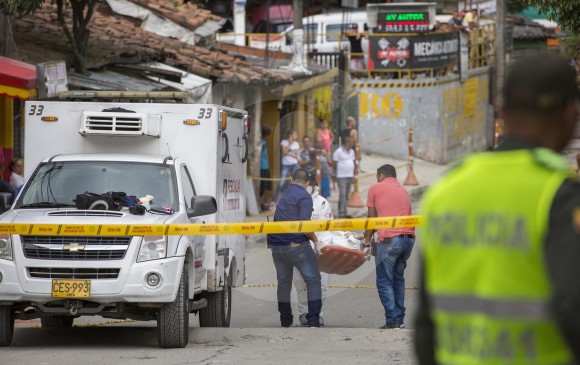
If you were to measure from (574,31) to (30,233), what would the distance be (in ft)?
19.9

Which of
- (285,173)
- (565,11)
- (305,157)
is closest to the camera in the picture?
(565,11)

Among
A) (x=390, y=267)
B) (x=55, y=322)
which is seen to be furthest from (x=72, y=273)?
(x=390, y=267)

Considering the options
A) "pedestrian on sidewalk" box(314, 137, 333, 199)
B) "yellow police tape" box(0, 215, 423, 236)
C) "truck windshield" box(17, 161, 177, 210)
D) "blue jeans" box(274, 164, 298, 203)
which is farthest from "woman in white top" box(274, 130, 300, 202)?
"yellow police tape" box(0, 215, 423, 236)

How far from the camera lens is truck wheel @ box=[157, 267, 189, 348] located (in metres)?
11.1

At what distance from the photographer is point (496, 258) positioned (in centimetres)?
315

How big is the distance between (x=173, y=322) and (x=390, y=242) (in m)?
2.95

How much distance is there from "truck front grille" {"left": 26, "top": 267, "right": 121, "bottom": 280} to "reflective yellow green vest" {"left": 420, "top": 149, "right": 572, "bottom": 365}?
780 cm

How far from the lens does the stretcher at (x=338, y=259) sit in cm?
1359

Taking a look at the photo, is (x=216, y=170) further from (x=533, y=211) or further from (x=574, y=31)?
(x=533, y=211)

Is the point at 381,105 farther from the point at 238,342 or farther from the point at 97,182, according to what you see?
the point at 238,342

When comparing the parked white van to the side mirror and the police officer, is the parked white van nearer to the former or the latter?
the side mirror

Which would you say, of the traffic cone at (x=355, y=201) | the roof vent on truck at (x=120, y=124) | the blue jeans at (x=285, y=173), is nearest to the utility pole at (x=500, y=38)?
the traffic cone at (x=355, y=201)

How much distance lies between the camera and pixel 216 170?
12.7 metres

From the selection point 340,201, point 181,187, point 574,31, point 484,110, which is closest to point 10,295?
point 181,187
